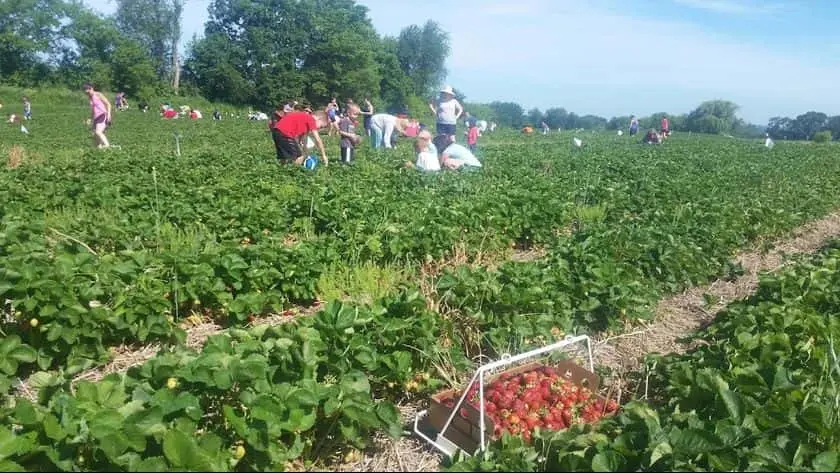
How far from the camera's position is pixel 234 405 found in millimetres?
2621

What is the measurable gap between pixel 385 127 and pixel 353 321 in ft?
42.2

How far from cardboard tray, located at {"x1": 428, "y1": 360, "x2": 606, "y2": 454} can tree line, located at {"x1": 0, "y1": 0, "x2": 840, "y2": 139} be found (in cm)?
4661

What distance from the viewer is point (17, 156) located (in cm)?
1043

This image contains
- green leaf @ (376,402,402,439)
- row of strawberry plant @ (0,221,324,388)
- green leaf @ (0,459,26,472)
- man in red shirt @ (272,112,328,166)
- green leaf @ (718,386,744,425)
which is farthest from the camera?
man in red shirt @ (272,112,328,166)

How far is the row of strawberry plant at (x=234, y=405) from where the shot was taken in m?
2.03

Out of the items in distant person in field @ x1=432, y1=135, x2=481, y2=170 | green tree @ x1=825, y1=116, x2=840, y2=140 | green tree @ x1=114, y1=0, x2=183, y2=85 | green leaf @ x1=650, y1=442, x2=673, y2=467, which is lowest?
green leaf @ x1=650, y1=442, x2=673, y2=467

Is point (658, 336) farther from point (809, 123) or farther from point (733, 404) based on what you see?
point (809, 123)

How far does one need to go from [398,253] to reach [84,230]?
2515 millimetres

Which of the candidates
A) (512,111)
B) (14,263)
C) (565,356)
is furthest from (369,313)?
(512,111)

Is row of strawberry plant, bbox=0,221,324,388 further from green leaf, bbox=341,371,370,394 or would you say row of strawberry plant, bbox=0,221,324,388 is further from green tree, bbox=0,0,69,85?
green tree, bbox=0,0,69,85

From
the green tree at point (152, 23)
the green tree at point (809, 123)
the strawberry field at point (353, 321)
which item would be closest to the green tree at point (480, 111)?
the green tree at point (809, 123)

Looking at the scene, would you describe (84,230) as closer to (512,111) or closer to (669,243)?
(669,243)

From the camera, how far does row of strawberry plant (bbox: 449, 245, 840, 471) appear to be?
2086 mm

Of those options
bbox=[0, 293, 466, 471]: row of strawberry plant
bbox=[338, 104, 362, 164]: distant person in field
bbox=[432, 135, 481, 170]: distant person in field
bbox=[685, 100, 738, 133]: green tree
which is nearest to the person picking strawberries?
bbox=[338, 104, 362, 164]: distant person in field
